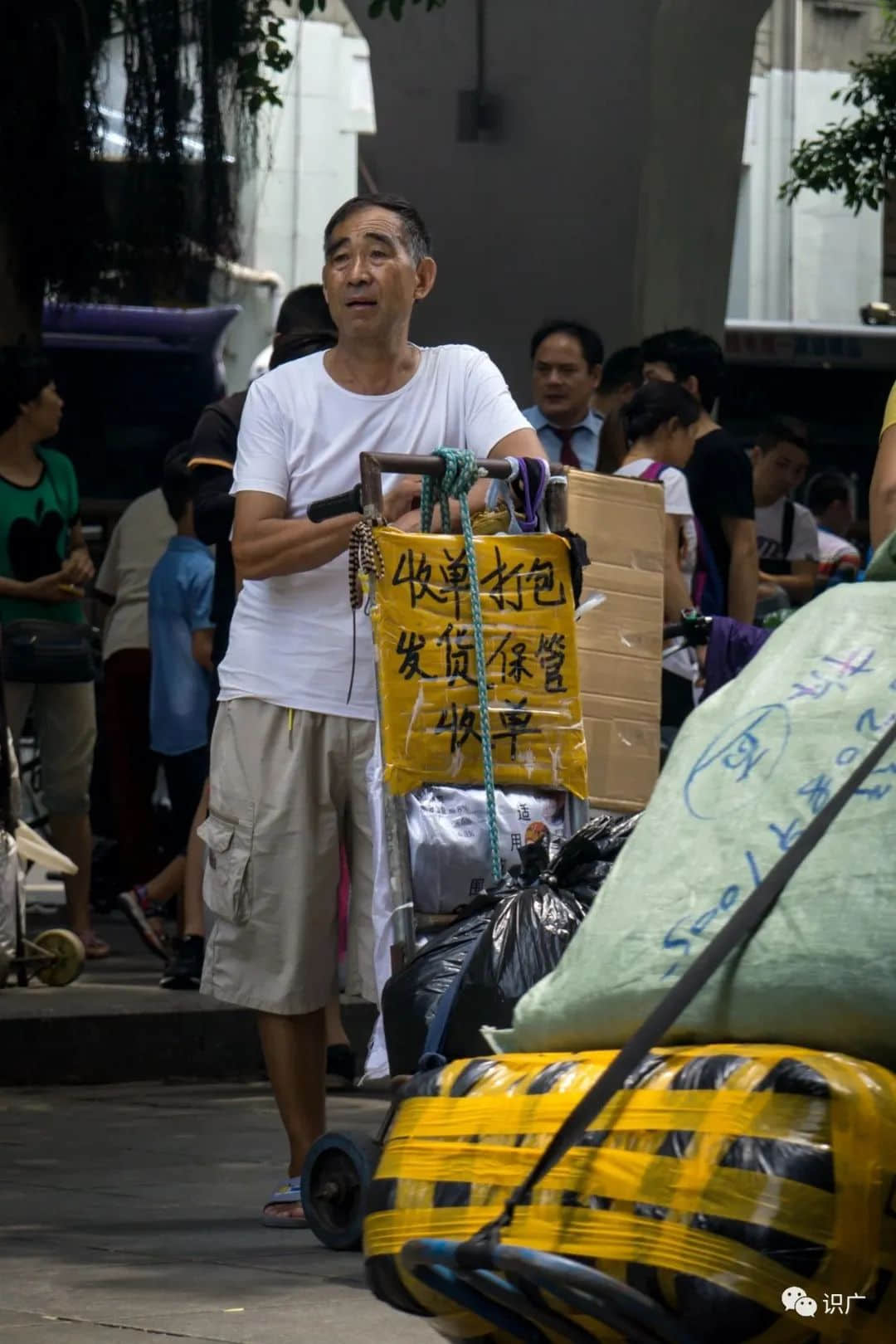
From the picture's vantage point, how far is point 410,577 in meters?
4.48

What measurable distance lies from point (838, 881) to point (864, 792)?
4.6 inches

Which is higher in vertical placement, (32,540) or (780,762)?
(780,762)

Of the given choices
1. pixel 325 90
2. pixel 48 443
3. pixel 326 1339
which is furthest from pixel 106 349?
pixel 326 1339

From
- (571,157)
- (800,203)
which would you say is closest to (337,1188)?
(571,157)

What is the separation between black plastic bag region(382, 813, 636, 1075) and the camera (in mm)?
4035

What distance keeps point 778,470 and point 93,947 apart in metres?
3.47

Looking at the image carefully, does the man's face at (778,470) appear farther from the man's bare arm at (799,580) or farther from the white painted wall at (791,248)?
the white painted wall at (791,248)

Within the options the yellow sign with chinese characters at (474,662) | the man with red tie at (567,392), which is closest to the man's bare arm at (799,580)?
the man with red tie at (567,392)

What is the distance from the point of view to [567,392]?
776 cm

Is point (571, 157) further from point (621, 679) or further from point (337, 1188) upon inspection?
point (337, 1188)

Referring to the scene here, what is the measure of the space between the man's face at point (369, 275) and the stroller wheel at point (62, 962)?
11.7 ft

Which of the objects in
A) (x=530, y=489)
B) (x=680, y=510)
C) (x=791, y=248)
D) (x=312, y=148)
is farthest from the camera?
(x=791, y=248)

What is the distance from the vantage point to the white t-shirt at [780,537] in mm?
10359

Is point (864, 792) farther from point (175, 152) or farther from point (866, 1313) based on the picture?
point (175, 152)
